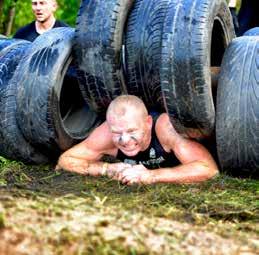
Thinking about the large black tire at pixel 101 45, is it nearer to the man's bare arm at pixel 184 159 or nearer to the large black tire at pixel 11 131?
the man's bare arm at pixel 184 159

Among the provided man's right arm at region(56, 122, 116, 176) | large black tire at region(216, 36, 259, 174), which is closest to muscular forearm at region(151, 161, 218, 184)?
large black tire at region(216, 36, 259, 174)

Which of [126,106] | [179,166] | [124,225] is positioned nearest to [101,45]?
[126,106]

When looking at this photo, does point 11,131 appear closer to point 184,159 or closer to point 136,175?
point 136,175

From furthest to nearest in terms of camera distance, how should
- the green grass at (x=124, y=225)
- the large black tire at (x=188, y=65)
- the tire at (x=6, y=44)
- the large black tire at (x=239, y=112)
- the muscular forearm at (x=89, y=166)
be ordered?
the tire at (x=6, y=44) < the muscular forearm at (x=89, y=166) < the large black tire at (x=239, y=112) < the large black tire at (x=188, y=65) < the green grass at (x=124, y=225)

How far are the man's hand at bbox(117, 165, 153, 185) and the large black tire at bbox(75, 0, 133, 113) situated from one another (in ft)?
2.14

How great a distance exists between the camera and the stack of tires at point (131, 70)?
16.1ft

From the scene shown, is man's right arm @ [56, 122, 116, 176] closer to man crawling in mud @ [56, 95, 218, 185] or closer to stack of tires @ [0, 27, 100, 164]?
man crawling in mud @ [56, 95, 218, 185]

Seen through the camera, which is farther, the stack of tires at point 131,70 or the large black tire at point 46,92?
the large black tire at point 46,92

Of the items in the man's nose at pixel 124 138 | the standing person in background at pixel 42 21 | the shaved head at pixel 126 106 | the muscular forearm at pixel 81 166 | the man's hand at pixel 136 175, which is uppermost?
the standing person in background at pixel 42 21

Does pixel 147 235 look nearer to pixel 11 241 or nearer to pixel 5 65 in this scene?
pixel 11 241

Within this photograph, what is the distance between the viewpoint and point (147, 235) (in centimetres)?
297

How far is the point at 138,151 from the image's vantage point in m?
5.35

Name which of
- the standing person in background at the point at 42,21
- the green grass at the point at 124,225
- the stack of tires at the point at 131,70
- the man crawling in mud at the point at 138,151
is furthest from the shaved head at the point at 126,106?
the standing person in background at the point at 42,21

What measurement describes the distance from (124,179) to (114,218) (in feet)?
6.13
